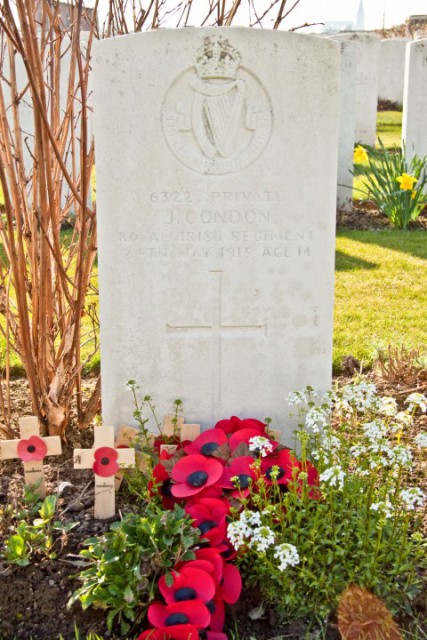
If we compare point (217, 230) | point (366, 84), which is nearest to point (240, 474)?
point (217, 230)

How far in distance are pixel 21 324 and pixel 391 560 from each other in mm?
1608

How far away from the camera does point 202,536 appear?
7.55 feet

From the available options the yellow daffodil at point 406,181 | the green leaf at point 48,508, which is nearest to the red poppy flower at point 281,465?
the green leaf at point 48,508

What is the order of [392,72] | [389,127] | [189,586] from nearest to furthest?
[189,586], [389,127], [392,72]

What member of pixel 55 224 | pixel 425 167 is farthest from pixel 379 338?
pixel 425 167

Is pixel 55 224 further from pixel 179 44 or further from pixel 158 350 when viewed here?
pixel 179 44

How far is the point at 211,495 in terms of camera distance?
247 centimetres

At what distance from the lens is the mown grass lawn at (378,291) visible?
4.48 metres

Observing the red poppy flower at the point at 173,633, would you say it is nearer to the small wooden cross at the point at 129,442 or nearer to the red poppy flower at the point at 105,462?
the red poppy flower at the point at 105,462

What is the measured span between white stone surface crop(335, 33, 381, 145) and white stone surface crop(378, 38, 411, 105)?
487 cm

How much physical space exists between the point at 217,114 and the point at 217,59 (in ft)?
0.61

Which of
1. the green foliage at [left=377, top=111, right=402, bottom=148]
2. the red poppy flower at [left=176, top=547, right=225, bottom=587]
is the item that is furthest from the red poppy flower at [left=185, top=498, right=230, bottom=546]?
the green foliage at [left=377, top=111, right=402, bottom=148]

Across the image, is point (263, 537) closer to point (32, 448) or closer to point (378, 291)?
point (32, 448)

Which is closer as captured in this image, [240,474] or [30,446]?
[240,474]
